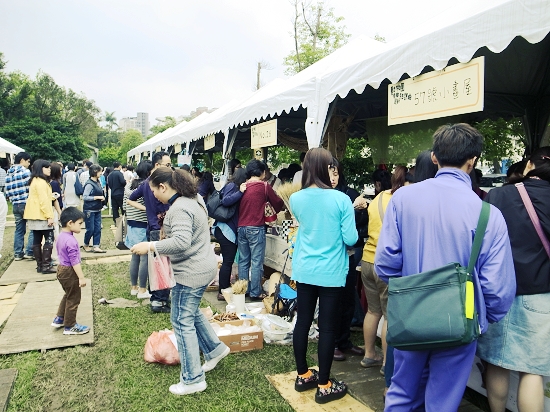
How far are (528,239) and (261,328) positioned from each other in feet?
8.47

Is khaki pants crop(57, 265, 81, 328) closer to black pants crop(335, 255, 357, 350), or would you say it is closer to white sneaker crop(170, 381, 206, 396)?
white sneaker crop(170, 381, 206, 396)

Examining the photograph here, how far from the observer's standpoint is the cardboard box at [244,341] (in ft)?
12.4

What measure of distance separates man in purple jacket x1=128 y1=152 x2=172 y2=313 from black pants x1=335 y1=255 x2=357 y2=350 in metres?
2.09

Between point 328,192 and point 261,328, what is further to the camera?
point 261,328

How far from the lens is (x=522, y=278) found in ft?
7.29

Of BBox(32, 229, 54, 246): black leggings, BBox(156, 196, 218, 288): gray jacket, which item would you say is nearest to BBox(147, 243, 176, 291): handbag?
BBox(156, 196, 218, 288): gray jacket

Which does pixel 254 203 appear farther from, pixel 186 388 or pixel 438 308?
pixel 438 308

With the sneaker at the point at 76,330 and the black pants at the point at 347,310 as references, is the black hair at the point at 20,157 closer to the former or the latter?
the sneaker at the point at 76,330

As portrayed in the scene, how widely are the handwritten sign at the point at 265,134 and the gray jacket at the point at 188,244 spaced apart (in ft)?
7.03

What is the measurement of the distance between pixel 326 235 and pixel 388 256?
31.8 inches

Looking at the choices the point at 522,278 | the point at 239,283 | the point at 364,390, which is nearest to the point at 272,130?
the point at 239,283

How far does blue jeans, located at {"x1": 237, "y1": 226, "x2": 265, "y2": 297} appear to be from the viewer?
5.11 meters

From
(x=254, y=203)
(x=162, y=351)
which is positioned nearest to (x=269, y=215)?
(x=254, y=203)

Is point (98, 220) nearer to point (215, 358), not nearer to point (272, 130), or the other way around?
point (272, 130)
